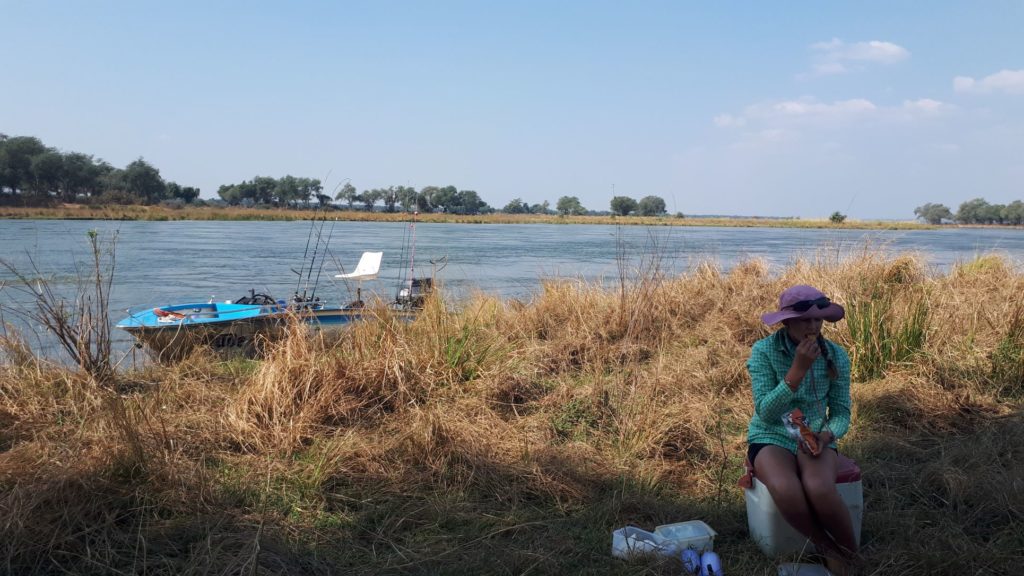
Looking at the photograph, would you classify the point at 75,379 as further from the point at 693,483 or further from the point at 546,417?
the point at 693,483

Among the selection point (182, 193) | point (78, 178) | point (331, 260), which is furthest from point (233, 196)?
point (331, 260)

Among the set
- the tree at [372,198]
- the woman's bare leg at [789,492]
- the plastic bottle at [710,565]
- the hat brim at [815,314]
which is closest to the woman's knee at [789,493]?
the woman's bare leg at [789,492]

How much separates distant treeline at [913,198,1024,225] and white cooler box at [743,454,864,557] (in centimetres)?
10068

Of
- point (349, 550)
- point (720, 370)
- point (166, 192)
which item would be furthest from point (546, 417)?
point (166, 192)

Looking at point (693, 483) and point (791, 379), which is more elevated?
point (791, 379)

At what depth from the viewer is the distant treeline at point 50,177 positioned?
2596 inches

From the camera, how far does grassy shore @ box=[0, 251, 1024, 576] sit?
10.3 feet

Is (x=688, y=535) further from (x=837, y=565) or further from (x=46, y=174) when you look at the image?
(x=46, y=174)

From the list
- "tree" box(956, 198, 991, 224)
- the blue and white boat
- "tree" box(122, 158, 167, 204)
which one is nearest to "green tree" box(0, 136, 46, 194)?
"tree" box(122, 158, 167, 204)

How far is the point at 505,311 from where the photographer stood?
8273 mm

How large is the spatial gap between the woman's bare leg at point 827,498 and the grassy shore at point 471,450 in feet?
0.66

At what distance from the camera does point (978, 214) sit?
9725cm

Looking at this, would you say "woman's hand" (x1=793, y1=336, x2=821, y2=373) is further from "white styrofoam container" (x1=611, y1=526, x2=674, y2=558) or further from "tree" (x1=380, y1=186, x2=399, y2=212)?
"tree" (x1=380, y1=186, x2=399, y2=212)

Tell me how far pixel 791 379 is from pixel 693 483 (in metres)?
1.25
